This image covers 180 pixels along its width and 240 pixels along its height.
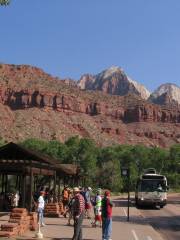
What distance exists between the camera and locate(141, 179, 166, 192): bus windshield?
37.4 meters

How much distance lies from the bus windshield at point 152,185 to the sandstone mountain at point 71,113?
4072 inches

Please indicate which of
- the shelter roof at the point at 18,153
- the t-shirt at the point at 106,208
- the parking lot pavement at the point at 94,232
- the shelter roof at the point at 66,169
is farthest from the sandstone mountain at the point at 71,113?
the t-shirt at the point at 106,208

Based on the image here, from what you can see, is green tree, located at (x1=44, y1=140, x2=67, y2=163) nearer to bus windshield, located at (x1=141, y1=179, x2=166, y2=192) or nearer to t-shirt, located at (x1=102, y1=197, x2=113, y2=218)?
bus windshield, located at (x1=141, y1=179, x2=166, y2=192)

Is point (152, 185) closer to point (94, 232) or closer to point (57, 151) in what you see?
point (94, 232)

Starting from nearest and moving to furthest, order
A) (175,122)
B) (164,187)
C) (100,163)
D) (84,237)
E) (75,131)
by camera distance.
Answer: (84,237)
(164,187)
(100,163)
(75,131)
(175,122)

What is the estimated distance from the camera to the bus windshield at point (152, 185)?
123ft

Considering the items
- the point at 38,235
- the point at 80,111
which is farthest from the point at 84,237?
the point at 80,111

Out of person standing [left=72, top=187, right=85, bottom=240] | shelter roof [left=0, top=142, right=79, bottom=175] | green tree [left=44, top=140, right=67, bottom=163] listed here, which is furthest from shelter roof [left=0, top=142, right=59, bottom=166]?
green tree [left=44, top=140, right=67, bottom=163]

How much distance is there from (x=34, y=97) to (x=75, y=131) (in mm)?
18558

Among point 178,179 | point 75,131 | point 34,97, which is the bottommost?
point 178,179

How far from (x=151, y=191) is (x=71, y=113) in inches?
5625

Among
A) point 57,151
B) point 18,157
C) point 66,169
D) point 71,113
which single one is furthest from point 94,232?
point 71,113

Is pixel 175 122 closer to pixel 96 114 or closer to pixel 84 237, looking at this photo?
pixel 96 114

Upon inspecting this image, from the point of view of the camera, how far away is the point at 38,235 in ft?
51.1
